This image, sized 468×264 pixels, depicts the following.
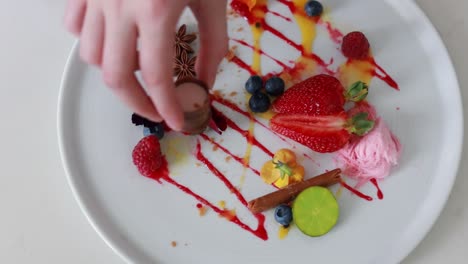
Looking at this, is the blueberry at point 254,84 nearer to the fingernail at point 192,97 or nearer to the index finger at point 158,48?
the fingernail at point 192,97

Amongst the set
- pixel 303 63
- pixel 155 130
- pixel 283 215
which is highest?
pixel 303 63

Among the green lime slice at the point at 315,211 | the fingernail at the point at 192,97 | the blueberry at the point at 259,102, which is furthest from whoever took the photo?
the blueberry at the point at 259,102

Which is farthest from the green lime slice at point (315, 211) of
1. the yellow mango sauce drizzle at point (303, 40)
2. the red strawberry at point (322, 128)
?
the yellow mango sauce drizzle at point (303, 40)

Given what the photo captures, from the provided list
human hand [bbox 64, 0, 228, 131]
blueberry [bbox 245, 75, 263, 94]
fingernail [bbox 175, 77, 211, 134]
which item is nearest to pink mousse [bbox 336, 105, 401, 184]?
blueberry [bbox 245, 75, 263, 94]

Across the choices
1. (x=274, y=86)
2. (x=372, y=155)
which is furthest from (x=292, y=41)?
(x=372, y=155)

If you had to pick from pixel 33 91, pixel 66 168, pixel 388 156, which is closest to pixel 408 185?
pixel 388 156

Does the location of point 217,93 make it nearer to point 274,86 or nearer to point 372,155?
point 274,86
